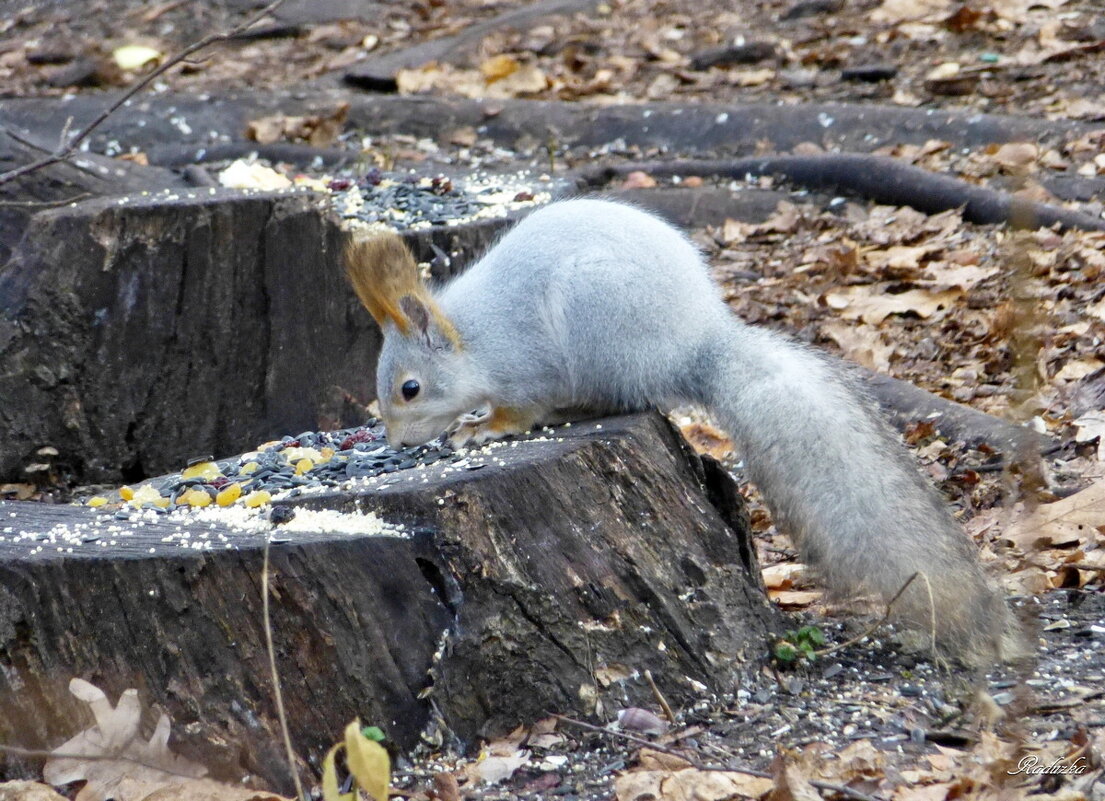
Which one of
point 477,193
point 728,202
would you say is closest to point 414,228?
point 477,193

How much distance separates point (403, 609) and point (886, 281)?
3205 mm

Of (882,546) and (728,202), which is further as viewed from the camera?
(728,202)

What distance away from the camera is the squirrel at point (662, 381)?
8.54 ft

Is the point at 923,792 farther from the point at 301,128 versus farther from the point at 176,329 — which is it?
the point at 301,128

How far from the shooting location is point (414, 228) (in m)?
4.51

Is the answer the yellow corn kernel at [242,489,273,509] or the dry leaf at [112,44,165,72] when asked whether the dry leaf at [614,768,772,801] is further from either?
the dry leaf at [112,44,165,72]

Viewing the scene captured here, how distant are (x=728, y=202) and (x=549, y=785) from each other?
427 centimetres

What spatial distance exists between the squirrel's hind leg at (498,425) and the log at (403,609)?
0.47 metres

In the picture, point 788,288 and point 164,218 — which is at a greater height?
point 164,218

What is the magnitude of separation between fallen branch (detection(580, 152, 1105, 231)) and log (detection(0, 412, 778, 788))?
293 cm

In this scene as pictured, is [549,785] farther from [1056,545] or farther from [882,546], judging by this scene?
[1056,545]

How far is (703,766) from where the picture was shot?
2.22 metres

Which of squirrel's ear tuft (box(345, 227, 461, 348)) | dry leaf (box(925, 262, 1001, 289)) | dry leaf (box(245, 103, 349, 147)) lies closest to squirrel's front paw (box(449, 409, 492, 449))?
squirrel's ear tuft (box(345, 227, 461, 348))
